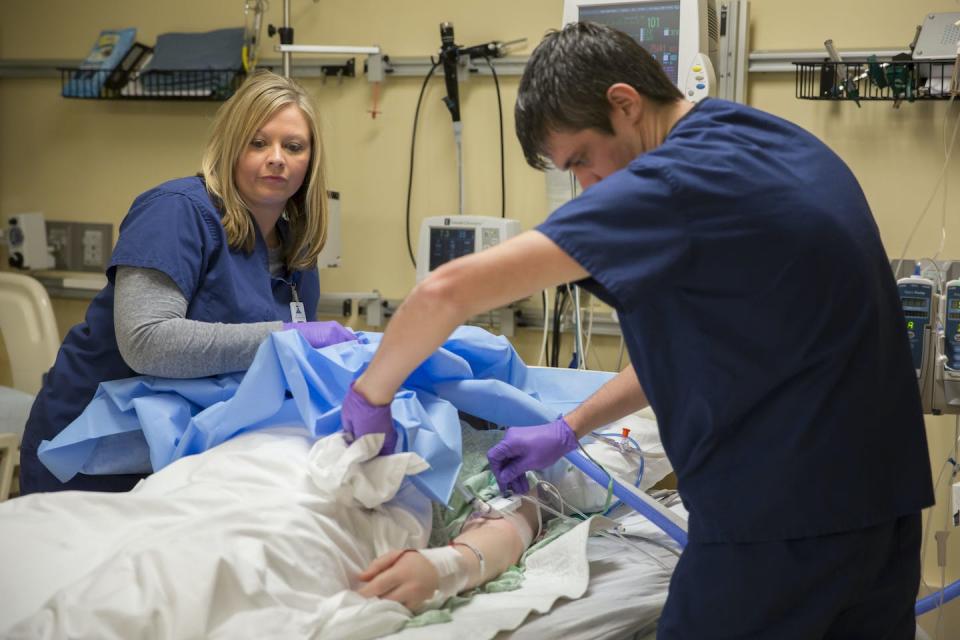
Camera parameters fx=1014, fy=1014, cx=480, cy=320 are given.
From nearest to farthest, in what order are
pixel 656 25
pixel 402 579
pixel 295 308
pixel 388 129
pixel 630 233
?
1. pixel 630 233
2. pixel 402 579
3. pixel 295 308
4. pixel 656 25
5. pixel 388 129

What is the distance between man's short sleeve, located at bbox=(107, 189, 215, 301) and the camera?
189 cm

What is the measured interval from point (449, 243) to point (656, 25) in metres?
0.94

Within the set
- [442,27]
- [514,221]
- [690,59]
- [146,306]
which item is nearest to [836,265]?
[146,306]

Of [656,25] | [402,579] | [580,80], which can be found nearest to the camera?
[580,80]

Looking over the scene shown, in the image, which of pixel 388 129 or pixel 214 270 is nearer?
pixel 214 270

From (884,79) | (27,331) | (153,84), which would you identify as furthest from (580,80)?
(153,84)

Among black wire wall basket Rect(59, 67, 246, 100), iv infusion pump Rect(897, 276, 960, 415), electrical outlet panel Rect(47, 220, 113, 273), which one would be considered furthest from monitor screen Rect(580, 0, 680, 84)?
electrical outlet panel Rect(47, 220, 113, 273)

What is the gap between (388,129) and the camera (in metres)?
3.58

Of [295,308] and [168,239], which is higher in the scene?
[168,239]

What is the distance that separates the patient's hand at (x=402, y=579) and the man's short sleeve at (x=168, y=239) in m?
0.73

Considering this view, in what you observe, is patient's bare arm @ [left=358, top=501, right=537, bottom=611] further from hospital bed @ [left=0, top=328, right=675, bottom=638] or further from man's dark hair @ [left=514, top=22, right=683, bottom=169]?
man's dark hair @ [left=514, top=22, right=683, bottom=169]

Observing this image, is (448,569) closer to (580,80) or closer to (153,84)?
(580,80)

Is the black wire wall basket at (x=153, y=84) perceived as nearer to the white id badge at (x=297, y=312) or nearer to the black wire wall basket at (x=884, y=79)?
the white id badge at (x=297, y=312)

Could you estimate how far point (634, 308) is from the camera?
4.17 feet
